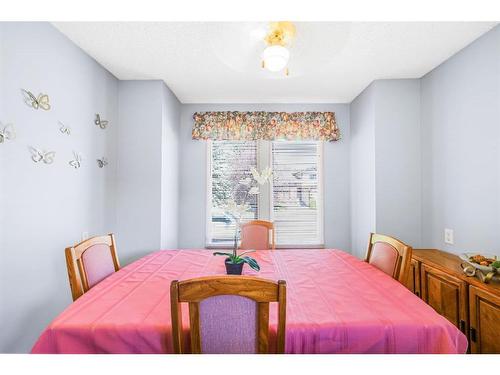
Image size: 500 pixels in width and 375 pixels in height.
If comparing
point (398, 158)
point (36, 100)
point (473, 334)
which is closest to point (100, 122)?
point (36, 100)

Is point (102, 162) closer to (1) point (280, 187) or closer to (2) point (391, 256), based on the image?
(1) point (280, 187)

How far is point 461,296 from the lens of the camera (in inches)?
61.0

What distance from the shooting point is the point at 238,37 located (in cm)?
117

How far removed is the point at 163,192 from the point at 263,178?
1.19 m

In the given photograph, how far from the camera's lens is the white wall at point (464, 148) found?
5.60 ft

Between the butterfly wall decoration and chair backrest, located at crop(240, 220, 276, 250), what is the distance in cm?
172

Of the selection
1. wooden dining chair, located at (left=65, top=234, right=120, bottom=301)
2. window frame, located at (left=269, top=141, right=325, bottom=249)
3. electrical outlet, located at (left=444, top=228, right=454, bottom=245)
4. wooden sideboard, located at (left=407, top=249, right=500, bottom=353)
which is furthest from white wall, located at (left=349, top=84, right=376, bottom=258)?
wooden dining chair, located at (left=65, top=234, right=120, bottom=301)

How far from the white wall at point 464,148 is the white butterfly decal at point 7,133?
9.43 feet

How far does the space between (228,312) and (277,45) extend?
1.15m

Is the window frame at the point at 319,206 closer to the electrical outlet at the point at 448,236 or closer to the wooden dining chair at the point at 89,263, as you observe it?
the electrical outlet at the point at 448,236

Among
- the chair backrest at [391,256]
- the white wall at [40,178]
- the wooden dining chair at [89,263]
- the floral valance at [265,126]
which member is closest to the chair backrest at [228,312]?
the wooden dining chair at [89,263]

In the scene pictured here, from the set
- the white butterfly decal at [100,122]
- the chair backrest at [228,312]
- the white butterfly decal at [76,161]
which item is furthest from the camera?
the white butterfly decal at [100,122]
